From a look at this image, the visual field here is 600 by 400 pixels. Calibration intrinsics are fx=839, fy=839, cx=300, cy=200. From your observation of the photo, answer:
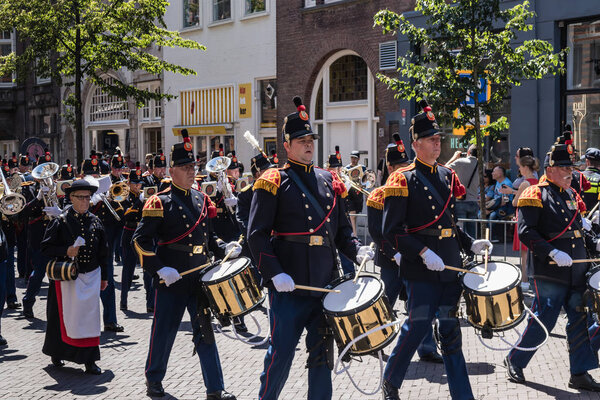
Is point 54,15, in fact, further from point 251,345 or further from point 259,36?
point 251,345

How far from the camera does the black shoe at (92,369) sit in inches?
323

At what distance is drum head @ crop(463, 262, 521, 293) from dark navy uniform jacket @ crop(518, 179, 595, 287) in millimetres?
725

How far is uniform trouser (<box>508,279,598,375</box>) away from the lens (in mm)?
7172

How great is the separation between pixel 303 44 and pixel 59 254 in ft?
51.9

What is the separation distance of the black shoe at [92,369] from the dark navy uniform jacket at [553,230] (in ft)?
13.9

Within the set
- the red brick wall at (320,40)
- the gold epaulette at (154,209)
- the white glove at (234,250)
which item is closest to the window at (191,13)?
the red brick wall at (320,40)

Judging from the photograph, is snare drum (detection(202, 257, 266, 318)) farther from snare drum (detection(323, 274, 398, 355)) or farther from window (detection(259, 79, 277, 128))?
window (detection(259, 79, 277, 128))

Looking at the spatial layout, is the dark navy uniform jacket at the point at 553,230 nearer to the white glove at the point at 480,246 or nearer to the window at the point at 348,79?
the white glove at the point at 480,246

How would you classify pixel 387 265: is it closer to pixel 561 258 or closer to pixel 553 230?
pixel 553 230

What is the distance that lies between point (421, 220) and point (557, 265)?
1.52m

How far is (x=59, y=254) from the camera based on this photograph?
8461mm

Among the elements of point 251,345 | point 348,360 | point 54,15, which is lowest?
point 251,345

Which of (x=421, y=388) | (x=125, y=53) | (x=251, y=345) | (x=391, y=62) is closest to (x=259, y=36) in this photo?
(x=125, y=53)

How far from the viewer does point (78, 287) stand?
8.46 m
